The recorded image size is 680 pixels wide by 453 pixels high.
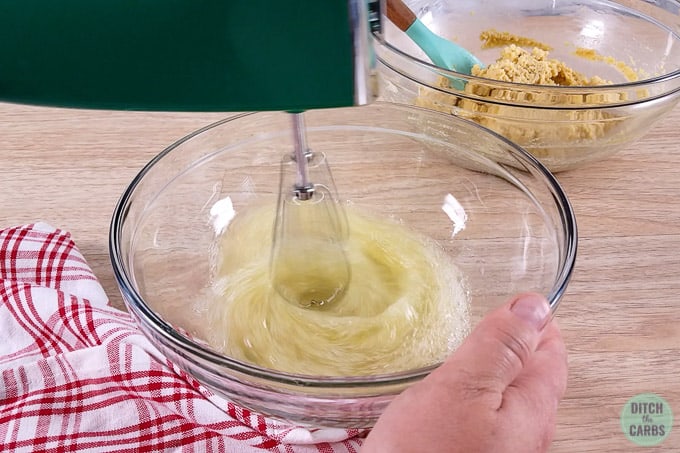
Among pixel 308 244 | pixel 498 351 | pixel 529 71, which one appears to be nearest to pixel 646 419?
pixel 498 351

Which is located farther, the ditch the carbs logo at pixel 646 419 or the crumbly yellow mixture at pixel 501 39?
the crumbly yellow mixture at pixel 501 39

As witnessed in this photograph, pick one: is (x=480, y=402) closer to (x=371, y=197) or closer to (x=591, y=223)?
(x=371, y=197)

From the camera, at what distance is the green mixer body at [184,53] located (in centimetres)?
45

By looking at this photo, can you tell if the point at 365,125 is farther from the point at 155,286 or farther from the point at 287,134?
the point at 155,286

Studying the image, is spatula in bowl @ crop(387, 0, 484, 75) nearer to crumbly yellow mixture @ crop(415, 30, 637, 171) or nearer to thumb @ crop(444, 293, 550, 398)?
crumbly yellow mixture @ crop(415, 30, 637, 171)

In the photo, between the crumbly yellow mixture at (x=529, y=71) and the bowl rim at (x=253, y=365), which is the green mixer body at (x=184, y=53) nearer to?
the bowl rim at (x=253, y=365)

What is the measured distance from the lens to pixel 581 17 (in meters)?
1.32

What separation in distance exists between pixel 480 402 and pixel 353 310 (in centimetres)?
25

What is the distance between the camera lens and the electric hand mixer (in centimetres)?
45

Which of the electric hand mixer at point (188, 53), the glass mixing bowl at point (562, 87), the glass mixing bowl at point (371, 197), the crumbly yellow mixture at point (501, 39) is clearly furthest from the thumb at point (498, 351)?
the crumbly yellow mixture at point (501, 39)

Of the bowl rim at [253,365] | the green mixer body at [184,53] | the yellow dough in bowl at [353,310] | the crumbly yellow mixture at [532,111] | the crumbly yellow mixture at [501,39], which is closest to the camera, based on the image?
the green mixer body at [184,53]

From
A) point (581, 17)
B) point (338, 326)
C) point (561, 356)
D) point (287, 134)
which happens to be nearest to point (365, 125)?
point (287, 134)

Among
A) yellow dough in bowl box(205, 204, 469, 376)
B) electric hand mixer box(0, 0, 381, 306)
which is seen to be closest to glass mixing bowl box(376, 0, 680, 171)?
yellow dough in bowl box(205, 204, 469, 376)

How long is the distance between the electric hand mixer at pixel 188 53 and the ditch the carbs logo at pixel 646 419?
0.47m
